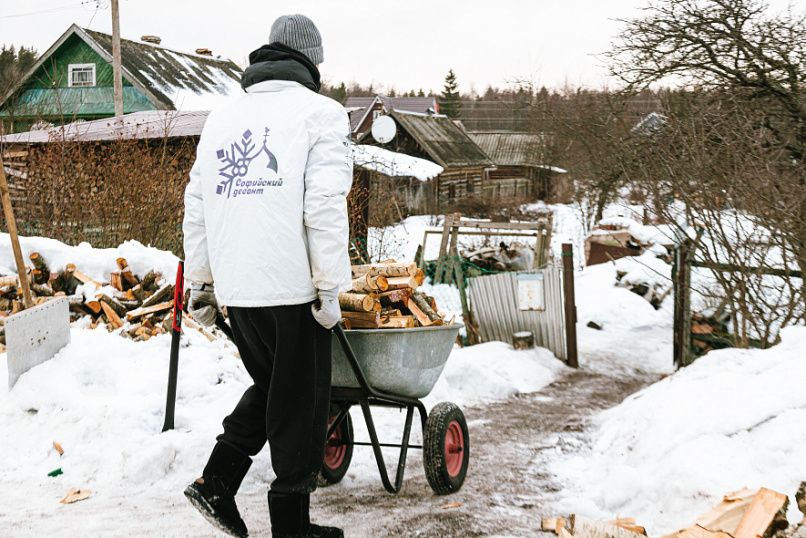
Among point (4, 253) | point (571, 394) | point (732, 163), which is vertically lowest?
point (571, 394)

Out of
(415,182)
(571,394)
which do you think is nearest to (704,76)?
(571,394)

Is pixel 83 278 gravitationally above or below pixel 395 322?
above

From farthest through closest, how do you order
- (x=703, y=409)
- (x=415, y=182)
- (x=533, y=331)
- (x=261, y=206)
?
(x=415, y=182), (x=533, y=331), (x=703, y=409), (x=261, y=206)

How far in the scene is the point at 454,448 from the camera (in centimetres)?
379

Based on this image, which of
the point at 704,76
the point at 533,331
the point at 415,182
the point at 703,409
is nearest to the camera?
the point at 703,409

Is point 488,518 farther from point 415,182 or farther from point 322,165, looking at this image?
point 415,182

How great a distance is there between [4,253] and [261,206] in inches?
185

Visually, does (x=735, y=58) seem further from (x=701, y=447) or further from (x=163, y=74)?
(x=163, y=74)

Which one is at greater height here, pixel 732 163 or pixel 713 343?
pixel 732 163

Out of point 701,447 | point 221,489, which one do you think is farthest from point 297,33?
point 701,447

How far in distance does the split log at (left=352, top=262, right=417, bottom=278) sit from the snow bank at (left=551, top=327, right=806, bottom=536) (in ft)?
4.83

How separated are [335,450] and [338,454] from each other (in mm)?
36

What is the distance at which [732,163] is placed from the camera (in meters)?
6.16

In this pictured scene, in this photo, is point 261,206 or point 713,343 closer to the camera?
point 261,206
